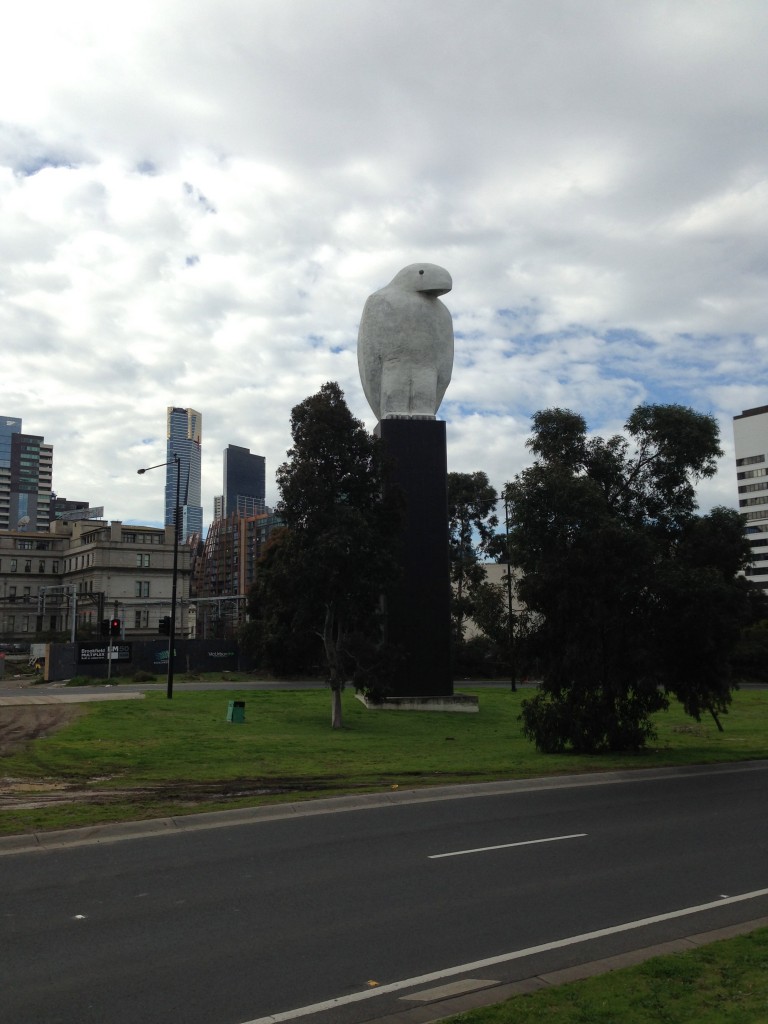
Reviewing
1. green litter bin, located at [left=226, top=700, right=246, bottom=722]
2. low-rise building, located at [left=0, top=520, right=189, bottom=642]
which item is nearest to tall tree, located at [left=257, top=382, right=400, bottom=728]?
green litter bin, located at [left=226, top=700, right=246, bottom=722]

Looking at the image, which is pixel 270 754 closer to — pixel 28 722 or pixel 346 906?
pixel 28 722

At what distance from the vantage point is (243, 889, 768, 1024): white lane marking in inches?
240

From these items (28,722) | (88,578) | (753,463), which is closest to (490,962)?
(28,722)

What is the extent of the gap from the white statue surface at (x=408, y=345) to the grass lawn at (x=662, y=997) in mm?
31799

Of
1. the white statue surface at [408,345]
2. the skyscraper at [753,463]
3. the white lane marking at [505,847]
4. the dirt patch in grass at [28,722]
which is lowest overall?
the white lane marking at [505,847]

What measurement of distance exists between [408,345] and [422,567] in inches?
361

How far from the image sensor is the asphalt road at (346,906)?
648 cm

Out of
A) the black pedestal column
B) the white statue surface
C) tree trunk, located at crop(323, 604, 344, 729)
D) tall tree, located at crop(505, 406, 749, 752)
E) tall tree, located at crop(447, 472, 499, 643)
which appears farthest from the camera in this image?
tall tree, located at crop(447, 472, 499, 643)

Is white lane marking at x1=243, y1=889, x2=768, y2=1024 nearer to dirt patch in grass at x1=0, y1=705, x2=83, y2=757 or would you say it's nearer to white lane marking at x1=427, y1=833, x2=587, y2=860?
white lane marking at x1=427, y1=833, x2=587, y2=860

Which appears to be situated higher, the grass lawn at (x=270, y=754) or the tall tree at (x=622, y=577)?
the tall tree at (x=622, y=577)

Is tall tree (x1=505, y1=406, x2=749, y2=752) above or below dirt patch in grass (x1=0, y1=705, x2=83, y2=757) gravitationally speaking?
above

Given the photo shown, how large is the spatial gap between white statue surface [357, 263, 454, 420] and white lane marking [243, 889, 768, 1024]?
30.1 meters

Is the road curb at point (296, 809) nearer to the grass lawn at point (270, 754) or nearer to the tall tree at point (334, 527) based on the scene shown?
the grass lawn at point (270, 754)

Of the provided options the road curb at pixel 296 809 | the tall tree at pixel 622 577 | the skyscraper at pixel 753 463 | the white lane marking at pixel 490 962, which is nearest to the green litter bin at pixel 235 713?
the tall tree at pixel 622 577
